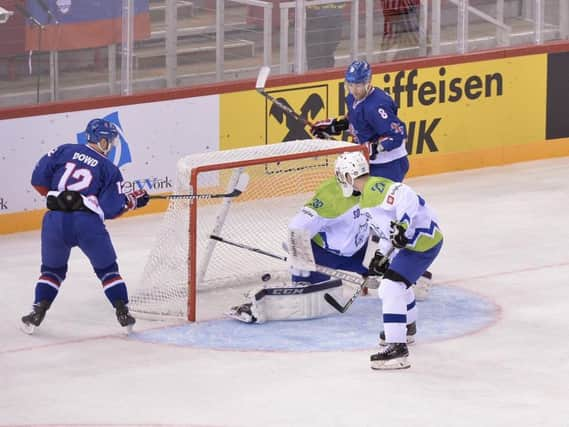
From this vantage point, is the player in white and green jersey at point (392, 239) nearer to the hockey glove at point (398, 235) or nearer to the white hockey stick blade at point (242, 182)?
the hockey glove at point (398, 235)

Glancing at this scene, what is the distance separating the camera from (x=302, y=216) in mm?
9297

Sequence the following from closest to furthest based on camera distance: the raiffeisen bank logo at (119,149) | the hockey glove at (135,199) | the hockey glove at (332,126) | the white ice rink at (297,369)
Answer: the white ice rink at (297,369) → the hockey glove at (135,199) → the hockey glove at (332,126) → the raiffeisen bank logo at (119,149)

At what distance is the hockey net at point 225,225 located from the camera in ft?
29.8

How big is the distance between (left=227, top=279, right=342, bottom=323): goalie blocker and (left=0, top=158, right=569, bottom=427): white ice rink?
0.12 meters

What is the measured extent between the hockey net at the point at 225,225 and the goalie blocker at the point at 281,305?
31cm

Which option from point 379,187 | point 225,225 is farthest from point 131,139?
point 379,187

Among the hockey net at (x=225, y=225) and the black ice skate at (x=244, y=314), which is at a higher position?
the hockey net at (x=225, y=225)

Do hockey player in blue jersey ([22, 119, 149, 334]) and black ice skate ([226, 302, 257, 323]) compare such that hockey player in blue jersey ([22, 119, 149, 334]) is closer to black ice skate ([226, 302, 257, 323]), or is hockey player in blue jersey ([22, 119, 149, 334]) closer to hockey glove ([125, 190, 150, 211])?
hockey glove ([125, 190, 150, 211])

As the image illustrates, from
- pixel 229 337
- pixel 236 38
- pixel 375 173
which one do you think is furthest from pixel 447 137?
pixel 229 337

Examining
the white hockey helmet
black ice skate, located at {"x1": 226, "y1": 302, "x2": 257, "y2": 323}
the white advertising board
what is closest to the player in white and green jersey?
the white hockey helmet

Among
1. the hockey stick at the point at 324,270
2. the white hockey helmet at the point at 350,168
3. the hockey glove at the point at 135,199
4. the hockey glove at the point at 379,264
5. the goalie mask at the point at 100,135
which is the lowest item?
the hockey stick at the point at 324,270

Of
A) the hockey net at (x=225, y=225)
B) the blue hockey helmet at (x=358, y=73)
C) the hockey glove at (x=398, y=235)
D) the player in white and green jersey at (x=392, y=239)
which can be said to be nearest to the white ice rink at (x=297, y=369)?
the player in white and green jersey at (x=392, y=239)

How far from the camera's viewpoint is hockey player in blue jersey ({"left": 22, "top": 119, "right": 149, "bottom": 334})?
852cm

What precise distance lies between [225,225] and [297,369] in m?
1.83
